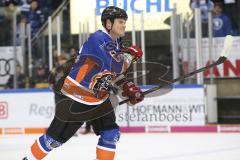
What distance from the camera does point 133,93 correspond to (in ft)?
12.3

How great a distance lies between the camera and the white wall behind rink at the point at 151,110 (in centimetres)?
818

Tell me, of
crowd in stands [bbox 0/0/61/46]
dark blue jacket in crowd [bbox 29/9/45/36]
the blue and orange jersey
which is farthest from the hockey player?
dark blue jacket in crowd [bbox 29/9/45/36]

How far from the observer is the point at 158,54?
27.7 feet

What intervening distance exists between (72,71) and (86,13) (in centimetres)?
415

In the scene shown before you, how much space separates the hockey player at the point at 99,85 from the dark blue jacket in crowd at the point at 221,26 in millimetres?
4716

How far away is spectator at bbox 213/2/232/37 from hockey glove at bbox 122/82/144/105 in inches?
189

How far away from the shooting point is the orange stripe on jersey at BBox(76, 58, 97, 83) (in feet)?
12.2

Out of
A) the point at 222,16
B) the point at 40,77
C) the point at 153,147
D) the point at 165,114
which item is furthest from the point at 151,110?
the point at 153,147

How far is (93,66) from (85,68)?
5cm

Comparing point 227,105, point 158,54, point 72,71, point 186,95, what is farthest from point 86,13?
point 72,71

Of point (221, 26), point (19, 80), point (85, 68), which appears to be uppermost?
point (221, 26)

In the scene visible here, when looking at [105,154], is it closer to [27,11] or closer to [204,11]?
[204,11]

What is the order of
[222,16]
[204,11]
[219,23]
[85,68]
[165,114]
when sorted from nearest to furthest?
[85,68] → [165,114] → [204,11] → [219,23] → [222,16]

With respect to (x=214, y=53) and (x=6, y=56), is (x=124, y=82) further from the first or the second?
(x=6, y=56)
